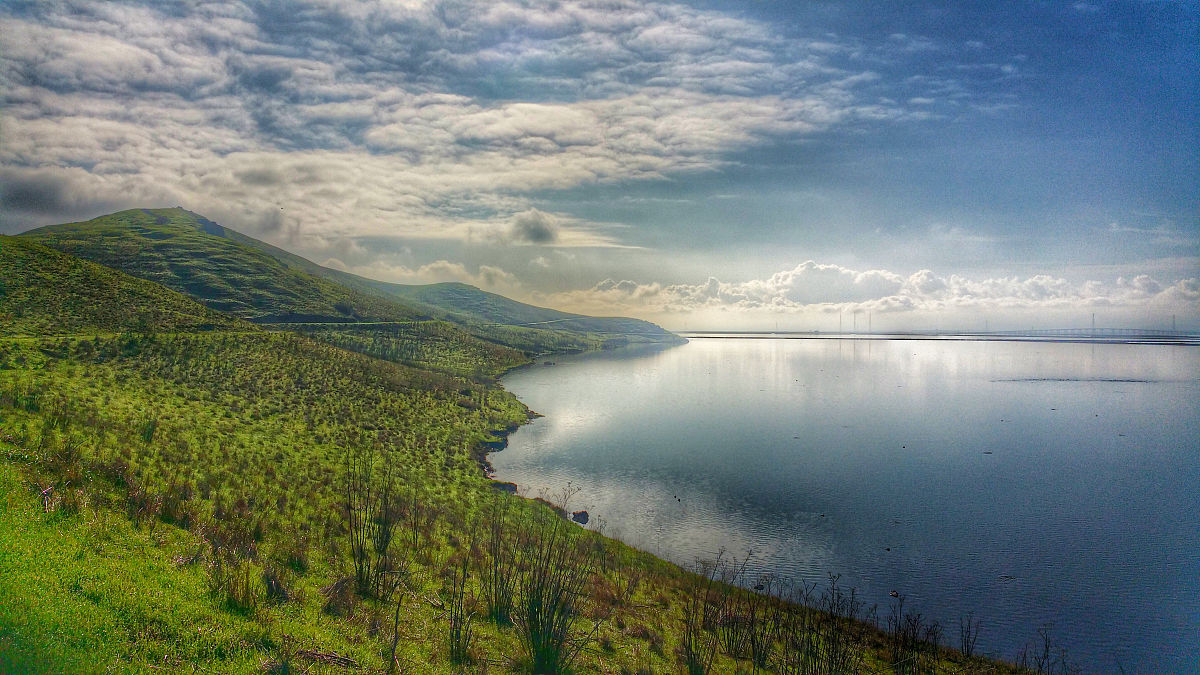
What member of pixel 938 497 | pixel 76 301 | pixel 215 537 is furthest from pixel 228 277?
pixel 938 497

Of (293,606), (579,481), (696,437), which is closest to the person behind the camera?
(293,606)

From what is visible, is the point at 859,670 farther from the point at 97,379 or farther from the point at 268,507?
the point at 97,379

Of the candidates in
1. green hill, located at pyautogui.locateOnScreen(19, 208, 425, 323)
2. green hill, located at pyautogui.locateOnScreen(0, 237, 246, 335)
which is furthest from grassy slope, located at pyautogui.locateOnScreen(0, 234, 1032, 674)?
green hill, located at pyautogui.locateOnScreen(19, 208, 425, 323)

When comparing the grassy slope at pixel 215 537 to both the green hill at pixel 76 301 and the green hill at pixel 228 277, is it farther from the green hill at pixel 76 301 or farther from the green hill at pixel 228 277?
the green hill at pixel 228 277

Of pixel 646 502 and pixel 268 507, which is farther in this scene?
pixel 646 502

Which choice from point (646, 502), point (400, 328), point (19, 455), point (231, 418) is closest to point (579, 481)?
point (646, 502)

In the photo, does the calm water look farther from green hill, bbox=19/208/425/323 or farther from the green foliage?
green hill, bbox=19/208/425/323

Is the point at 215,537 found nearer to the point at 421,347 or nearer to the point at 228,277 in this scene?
the point at 421,347
